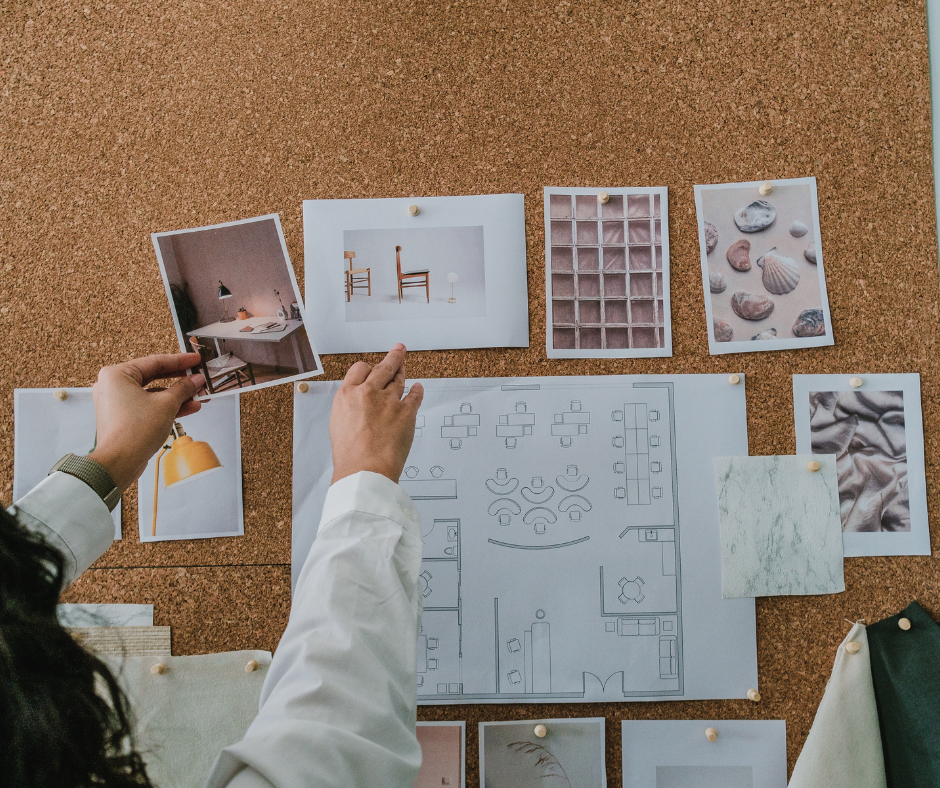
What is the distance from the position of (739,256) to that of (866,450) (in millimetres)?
251

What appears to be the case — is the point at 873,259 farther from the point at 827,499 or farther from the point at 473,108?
the point at 473,108

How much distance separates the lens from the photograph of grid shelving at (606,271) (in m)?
0.68

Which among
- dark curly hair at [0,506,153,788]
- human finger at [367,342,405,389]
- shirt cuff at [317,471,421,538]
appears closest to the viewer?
dark curly hair at [0,506,153,788]

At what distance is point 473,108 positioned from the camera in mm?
683

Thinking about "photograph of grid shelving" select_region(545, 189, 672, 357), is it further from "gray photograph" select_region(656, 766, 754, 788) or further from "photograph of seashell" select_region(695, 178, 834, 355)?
"gray photograph" select_region(656, 766, 754, 788)

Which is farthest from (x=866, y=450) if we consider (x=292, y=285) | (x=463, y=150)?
(x=292, y=285)

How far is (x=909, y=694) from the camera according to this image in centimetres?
64

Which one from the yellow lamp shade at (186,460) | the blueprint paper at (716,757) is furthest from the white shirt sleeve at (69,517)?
the blueprint paper at (716,757)

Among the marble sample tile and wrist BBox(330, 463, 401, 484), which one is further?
the marble sample tile

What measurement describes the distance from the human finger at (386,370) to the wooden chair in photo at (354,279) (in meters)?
0.10

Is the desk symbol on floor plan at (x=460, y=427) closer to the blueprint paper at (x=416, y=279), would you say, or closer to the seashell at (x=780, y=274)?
the blueprint paper at (x=416, y=279)

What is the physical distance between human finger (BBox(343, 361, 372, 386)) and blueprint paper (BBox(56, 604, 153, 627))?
1.12ft

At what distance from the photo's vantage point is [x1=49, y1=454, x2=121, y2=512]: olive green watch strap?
21.4 inches

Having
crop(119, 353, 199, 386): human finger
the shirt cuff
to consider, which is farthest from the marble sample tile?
crop(119, 353, 199, 386): human finger
